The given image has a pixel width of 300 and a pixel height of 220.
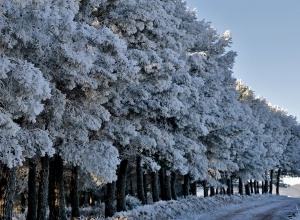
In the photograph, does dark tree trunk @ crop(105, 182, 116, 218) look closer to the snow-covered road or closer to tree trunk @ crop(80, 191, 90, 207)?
the snow-covered road

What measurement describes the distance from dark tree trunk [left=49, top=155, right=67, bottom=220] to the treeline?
51mm

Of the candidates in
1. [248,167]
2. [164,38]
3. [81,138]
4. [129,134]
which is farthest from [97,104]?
[248,167]

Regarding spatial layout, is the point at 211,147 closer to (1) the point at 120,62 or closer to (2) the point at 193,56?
(2) the point at 193,56

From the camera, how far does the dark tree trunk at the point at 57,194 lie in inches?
691

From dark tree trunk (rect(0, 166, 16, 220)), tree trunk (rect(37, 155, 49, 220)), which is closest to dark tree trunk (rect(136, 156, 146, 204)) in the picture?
tree trunk (rect(37, 155, 49, 220))

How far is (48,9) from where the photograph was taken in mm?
11797

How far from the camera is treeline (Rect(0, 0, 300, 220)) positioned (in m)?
11.4

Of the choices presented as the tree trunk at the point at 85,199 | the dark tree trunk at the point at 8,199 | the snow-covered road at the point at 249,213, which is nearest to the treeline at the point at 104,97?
the dark tree trunk at the point at 8,199

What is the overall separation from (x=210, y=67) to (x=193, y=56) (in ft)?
12.7

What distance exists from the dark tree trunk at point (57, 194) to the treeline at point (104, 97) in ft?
0.17

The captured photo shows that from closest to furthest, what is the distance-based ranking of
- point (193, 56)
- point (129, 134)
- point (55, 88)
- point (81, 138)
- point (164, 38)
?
point (55, 88), point (81, 138), point (129, 134), point (164, 38), point (193, 56)

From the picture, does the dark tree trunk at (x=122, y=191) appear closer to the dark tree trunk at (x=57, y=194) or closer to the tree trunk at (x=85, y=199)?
the dark tree trunk at (x=57, y=194)

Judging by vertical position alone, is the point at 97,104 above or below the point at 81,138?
above

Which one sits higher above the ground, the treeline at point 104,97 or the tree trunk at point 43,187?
the treeline at point 104,97
